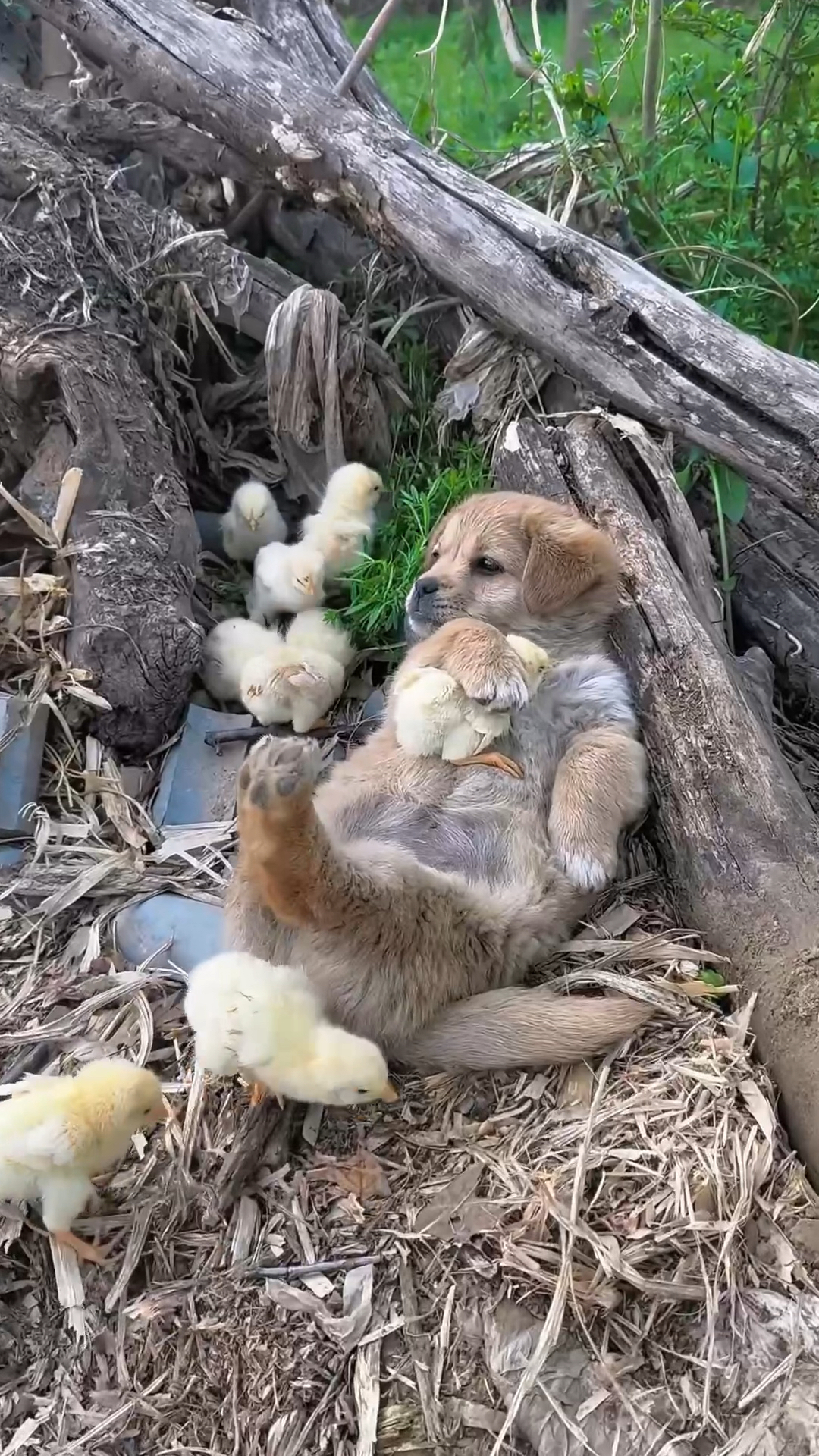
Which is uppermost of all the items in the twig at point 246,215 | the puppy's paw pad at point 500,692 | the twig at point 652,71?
the twig at point 652,71

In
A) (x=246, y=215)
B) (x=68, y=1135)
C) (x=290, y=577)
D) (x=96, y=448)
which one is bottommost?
(x=68, y=1135)

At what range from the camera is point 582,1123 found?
235 cm

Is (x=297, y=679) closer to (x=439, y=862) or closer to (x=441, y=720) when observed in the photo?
(x=441, y=720)

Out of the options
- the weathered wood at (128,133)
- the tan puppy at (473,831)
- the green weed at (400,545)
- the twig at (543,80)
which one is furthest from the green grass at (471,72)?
the tan puppy at (473,831)

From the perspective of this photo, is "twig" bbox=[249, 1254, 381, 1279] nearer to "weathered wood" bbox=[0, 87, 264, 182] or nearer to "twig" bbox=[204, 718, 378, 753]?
"twig" bbox=[204, 718, 378, 753]

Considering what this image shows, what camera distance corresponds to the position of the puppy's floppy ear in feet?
10.1

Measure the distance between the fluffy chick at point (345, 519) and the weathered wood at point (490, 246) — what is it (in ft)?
2.54

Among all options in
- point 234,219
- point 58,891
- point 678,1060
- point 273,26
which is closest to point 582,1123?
point 678,1060

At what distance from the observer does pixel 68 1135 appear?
2.23 meters

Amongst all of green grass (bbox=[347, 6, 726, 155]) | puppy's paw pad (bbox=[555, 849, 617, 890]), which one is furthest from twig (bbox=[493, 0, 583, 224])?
puppy's paw pad (bbox=[555, 849, 617, 890])

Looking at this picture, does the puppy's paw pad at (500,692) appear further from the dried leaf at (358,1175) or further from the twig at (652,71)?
the twig at (652,71)

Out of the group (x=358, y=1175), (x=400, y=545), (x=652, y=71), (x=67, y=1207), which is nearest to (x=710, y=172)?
(x=652, y=71)

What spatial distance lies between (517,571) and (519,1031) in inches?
56.9

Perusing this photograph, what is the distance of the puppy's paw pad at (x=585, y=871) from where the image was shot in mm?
2754
